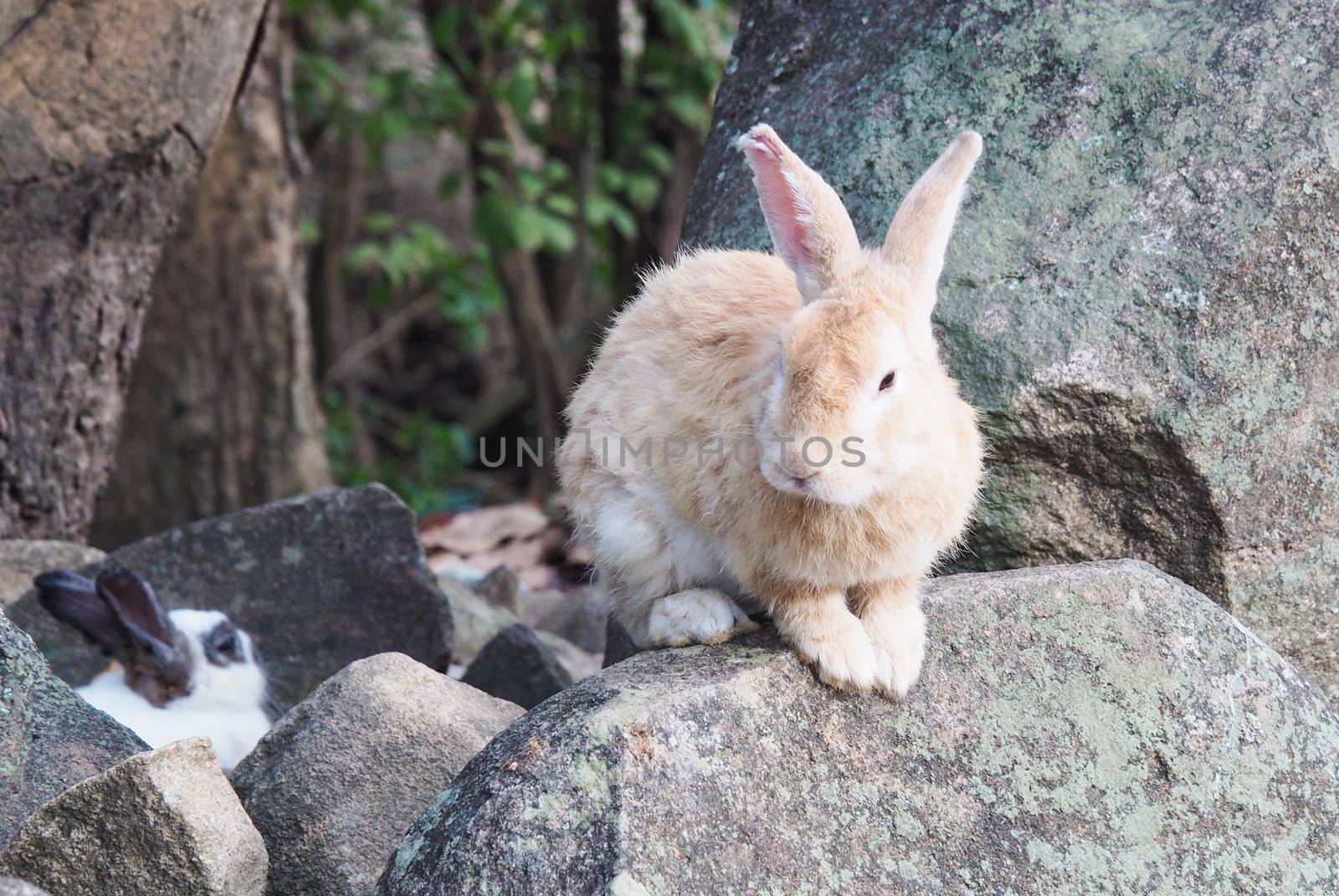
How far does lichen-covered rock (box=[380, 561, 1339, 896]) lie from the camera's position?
2.34m

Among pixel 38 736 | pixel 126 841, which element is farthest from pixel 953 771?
pixel 38 736

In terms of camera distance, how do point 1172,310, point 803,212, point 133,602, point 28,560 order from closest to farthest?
point 803,212 < point 1172,310 < point 133,602 < point 28,560

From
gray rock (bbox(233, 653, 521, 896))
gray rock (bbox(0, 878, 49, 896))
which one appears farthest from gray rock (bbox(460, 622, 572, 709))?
gray rock (bbox(0, 878, 49, 896))

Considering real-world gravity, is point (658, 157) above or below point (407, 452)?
above

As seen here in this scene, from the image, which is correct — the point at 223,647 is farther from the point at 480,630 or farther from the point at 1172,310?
the point at 1172,310

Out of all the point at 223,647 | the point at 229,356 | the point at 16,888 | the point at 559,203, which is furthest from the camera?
the point at 559,203

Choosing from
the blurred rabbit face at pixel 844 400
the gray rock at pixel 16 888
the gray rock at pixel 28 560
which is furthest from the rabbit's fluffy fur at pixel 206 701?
the blurred rabbit face at pixel 844 400

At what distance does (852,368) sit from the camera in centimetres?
252

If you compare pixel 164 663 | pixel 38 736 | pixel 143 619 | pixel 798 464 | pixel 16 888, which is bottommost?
pixel 164 663

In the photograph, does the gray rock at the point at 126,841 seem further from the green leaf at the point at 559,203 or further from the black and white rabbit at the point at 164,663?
the green leaf at the point at 559,203

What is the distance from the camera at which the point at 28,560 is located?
175 inches

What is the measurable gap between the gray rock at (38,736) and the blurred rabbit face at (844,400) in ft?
5.06

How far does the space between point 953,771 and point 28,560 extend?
323 cm

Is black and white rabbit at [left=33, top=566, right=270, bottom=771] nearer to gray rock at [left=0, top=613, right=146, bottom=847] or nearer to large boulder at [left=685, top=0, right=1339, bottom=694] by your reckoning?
gray rock at [left=0, top=613, right=146, bottom=847]
